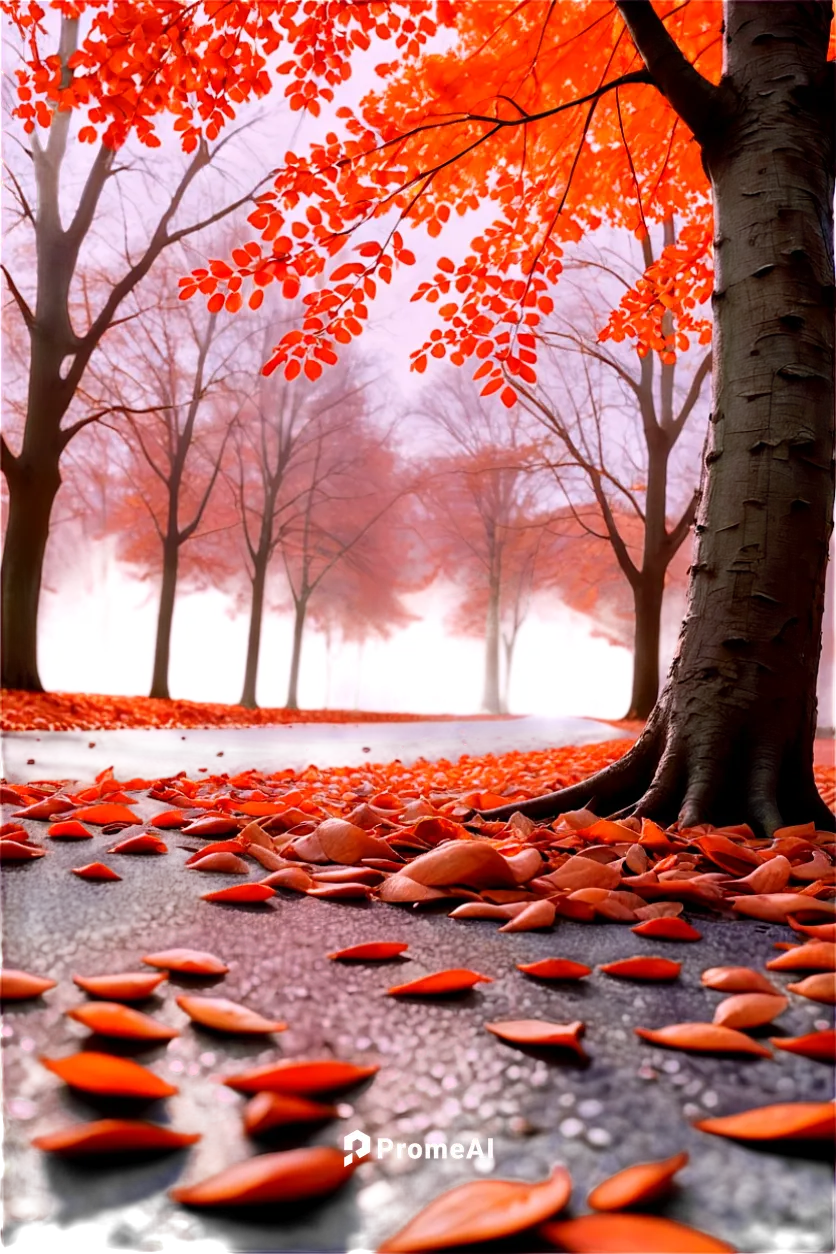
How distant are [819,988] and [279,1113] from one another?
2.70 ft

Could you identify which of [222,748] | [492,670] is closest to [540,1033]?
[222,748]

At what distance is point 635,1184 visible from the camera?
26.5 inches

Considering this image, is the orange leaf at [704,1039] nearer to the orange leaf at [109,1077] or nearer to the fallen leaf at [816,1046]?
the fallen leaf at [816,1046]

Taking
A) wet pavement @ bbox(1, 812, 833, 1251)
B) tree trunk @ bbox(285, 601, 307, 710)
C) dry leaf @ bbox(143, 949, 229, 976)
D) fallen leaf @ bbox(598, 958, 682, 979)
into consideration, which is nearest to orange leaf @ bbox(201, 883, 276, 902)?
wet pavement @ bbox(1, 812, 833, 1251)

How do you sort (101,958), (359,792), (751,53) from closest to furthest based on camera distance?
(101,958) < (751,53) < (359,792)

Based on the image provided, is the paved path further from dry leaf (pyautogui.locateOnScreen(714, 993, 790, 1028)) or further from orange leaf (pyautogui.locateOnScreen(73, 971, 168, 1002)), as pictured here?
dry leaf (pyautogui.locateOnScreen(714, 993, 790, 1028))

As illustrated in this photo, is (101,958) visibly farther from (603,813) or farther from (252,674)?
(252,674)

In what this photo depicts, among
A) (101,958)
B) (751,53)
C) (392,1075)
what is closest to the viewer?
(392,1075)

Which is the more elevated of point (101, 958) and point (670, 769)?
point (670, 769)

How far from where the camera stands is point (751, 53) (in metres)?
2.61

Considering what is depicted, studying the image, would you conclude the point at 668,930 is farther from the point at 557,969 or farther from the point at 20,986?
the point at 20,986

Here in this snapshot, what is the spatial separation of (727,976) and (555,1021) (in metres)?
0.31

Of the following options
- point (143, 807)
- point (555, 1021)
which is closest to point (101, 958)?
point (555, 1021)

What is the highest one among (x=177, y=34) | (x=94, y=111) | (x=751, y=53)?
(x=177, y=34)
